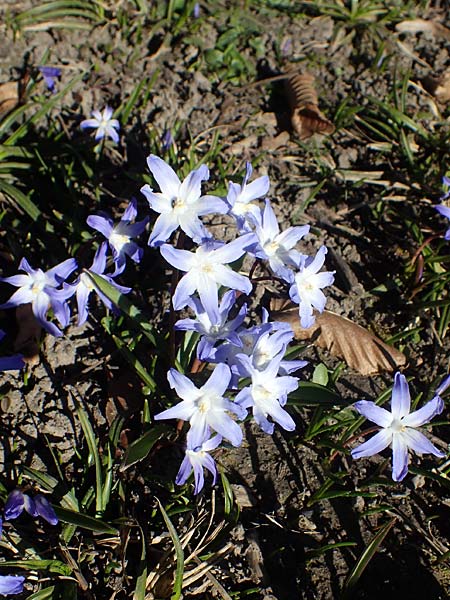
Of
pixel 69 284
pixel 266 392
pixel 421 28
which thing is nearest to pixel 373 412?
pixel 266 392

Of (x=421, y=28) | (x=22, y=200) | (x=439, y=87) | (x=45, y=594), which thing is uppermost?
(x=421, y=28)

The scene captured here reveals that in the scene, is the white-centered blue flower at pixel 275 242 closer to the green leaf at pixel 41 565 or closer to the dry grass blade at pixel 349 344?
the dry grass blade at pixel 349 344

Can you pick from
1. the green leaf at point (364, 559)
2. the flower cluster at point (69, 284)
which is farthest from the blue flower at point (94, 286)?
the green leaf at point (364, 559)

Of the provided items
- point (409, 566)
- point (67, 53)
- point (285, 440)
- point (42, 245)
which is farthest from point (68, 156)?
point (409, 566)

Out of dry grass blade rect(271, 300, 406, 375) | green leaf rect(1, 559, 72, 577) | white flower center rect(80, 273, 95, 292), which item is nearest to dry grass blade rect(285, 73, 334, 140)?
dry grass blade rect(271, 300, 406, 375)

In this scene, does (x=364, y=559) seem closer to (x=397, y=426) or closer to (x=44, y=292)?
(x=397, y=426)

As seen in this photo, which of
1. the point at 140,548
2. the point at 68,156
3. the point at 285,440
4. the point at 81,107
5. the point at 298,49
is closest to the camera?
the point at 140,548

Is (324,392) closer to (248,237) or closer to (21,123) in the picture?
(248,237)

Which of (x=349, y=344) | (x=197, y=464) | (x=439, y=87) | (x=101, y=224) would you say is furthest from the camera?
(x=439, y=87)
